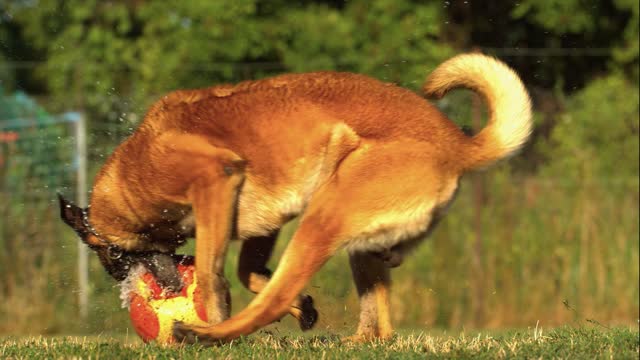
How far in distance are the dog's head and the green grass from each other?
0.49 m

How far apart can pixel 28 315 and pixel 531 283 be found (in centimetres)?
486

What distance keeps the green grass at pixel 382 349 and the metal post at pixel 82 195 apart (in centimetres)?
489

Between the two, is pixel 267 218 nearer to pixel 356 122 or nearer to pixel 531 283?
pixel 356 122

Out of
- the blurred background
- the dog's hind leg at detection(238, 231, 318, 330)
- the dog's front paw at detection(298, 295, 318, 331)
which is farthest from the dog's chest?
the blurred background

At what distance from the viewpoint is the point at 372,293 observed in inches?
280

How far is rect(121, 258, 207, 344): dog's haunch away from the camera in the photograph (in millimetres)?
6676

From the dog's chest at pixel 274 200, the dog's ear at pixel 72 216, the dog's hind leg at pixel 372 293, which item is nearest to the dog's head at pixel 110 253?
the dog's ear at pixel 72 216

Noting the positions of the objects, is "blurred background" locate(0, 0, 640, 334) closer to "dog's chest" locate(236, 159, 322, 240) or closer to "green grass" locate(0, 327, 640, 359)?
"green grass" locate(0, 327, 640, 359)

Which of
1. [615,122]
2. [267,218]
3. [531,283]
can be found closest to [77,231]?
[267,218]

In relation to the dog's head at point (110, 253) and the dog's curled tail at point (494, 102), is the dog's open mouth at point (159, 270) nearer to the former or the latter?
the dog's head at point (110, 253)

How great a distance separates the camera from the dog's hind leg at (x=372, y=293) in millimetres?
7062

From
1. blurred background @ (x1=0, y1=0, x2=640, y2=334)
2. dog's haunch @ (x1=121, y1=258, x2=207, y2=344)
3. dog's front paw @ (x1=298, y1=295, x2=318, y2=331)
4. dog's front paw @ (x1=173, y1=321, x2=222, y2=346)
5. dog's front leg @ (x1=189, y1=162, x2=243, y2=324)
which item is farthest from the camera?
blurred background @ (x1=0, y1=0, x2=640, y2=334)

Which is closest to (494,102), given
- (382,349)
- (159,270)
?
(382,349)

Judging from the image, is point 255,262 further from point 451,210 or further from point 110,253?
point 451,210
